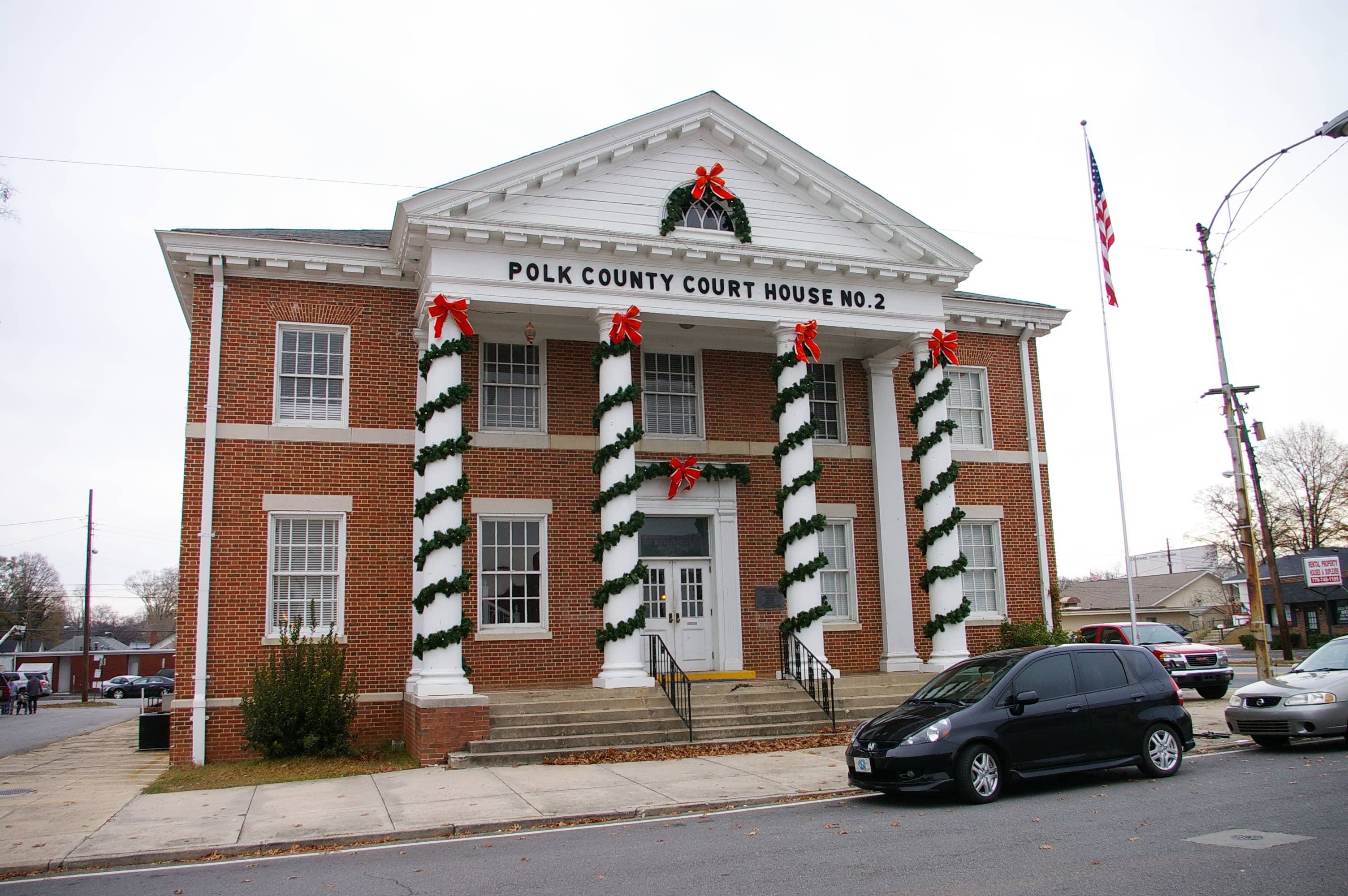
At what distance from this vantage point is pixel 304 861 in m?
8.72

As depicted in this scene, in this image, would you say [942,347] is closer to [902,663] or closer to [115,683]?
[902,663]

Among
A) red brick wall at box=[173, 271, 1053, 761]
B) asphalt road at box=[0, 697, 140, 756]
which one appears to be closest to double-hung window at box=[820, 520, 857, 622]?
red brick wall at box=[173, 271, 1053, 761]

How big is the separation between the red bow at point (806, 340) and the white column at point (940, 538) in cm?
239

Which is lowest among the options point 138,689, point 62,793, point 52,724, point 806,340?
point 138,689

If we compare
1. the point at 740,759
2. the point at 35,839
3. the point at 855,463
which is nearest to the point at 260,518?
the point at 35,839

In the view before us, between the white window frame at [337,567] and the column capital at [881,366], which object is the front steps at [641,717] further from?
the column capital at [881,366]

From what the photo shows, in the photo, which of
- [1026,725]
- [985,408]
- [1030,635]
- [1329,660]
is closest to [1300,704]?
[1329,660]

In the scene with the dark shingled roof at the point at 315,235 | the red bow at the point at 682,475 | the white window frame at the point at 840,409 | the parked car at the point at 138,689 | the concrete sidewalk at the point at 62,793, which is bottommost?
the parked car at the point at 138,689

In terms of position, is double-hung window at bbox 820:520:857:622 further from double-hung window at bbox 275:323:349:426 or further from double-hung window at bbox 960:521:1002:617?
double-hung window at bbox 275:323:349:426

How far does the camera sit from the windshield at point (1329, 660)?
13.2 meters

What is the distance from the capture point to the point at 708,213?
57.9 feet

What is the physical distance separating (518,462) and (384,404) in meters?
2.49

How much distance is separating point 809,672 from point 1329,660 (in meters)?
7.31

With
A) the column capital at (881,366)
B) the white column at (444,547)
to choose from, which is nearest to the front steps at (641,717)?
the white column at (444,547)
